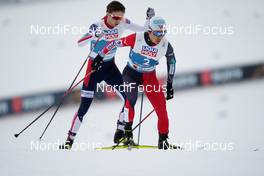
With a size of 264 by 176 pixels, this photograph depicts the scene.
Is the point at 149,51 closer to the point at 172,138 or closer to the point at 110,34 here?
the point at 110,34

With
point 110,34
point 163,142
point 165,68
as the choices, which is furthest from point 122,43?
point 165,68

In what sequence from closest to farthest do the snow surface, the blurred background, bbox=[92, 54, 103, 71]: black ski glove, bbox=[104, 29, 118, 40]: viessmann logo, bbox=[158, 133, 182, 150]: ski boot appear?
bbox=[92, 54, 103, 71]: black ski glove < bbox=[104, 29, 118, 40]: viessmann logo < bbox=[158, 133, 182, 150]: ski boot < the blurred background < the snow surface

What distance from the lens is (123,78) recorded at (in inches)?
241

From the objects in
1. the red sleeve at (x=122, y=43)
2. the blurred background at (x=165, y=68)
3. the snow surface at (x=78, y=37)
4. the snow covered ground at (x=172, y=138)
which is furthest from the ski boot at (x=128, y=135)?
the snow surface at (x=78, y=37)

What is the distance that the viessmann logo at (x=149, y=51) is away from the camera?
5.85 meters

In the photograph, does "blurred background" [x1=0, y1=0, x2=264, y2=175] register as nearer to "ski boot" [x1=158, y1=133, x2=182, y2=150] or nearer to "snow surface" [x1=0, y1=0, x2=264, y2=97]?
"snow surface" [x1=0, y1=0, x2=264, y2=97]

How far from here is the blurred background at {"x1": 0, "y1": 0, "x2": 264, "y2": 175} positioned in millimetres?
8734

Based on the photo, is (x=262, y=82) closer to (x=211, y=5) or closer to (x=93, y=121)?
(x=211, y=5)

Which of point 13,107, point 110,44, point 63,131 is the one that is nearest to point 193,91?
point 63,131

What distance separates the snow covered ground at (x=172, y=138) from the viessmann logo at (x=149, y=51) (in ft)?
3.92

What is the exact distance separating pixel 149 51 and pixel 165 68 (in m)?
3.44

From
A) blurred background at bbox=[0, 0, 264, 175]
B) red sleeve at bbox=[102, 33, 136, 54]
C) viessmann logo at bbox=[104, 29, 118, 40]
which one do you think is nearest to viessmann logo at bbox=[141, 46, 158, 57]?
red sleeve at bbox=[102, 33, 136, 54]

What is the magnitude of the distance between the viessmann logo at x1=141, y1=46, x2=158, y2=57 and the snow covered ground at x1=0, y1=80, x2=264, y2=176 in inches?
47.0

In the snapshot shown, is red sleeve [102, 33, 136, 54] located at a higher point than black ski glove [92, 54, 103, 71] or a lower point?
higher
